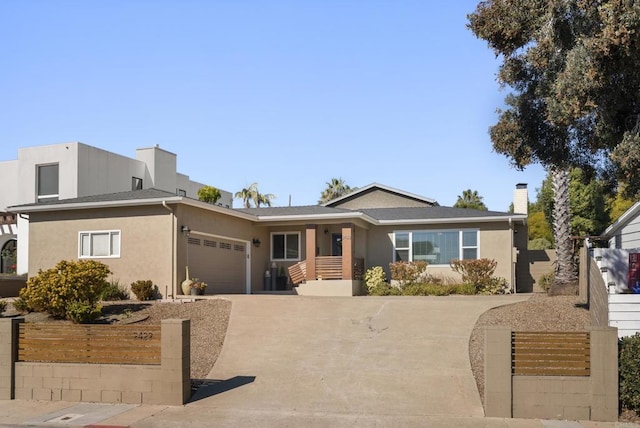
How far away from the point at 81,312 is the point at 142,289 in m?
4.50

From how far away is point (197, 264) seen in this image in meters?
23.5

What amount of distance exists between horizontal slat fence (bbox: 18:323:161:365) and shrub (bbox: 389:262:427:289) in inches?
624

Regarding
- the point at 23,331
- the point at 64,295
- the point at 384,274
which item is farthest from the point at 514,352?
the point at 384,274

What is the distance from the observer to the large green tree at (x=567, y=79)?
10.7m

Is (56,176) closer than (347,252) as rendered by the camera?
No

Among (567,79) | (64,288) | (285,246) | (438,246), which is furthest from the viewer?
(285,246)

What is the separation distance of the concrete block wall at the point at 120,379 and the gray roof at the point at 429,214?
18054mm

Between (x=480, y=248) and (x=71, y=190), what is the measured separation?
2066 cm

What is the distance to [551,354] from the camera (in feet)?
34.7

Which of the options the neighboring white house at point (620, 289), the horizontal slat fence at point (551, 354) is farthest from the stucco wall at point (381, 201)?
the horizontal slat fence at point (551, 354)

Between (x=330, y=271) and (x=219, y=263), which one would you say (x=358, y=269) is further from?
(x=219, y=263)

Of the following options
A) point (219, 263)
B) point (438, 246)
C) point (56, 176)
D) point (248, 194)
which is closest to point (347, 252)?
point (438, 246)

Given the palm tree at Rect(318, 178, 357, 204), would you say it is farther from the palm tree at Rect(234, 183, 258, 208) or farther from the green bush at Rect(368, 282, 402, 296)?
the green bush at Rect(368, 282, 402, 296)

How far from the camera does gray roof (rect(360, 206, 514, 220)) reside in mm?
27844
